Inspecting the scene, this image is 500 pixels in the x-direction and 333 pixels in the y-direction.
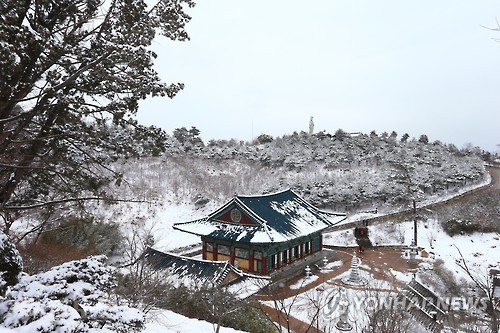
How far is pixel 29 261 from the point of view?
12.6 m

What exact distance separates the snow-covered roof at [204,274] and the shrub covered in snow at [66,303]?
30.8ft

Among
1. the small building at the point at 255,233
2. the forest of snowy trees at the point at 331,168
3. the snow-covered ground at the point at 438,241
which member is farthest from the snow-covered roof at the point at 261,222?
the forest of snowy trees at the point at 331,168

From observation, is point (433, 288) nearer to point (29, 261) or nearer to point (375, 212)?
point (375, 212)

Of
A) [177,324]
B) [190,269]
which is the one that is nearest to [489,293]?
[177,324]

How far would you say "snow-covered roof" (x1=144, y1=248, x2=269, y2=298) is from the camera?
1448cm

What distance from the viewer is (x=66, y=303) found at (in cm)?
455

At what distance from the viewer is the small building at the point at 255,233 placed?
62.2 ft

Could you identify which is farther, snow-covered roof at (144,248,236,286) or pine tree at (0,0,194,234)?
snow-covered roof at (144,248,236,286)

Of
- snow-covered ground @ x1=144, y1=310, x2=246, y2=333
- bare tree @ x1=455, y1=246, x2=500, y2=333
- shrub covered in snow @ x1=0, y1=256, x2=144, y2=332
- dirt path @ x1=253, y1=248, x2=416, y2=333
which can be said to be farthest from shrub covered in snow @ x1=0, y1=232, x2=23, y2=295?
dirt path @ x1=253, y1=248, x2=416, y2=333

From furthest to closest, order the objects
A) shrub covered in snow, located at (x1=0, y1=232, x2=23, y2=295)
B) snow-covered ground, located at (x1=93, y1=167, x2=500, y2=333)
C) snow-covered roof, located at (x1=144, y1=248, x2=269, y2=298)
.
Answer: snow-covered ground, located at (x1=93, y1=167, x2=500, y2=333)
snow-covered roof, located at (x1=144, y1=248, x2=269, y2=298)
shrub covered in snow, located at (x1=0, y1=232, x2=23, y2=295)

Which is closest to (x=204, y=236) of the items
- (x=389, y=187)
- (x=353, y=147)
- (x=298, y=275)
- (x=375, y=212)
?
(x=298, y=275)

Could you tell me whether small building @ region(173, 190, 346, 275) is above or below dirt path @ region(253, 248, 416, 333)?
above

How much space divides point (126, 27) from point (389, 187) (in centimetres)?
3361

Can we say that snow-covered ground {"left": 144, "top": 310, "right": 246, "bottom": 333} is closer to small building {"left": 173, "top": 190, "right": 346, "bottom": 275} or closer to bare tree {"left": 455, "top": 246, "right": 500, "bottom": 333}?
bare tree {"left": 455, "top": 246, "right": 500, "bottom": 333}
